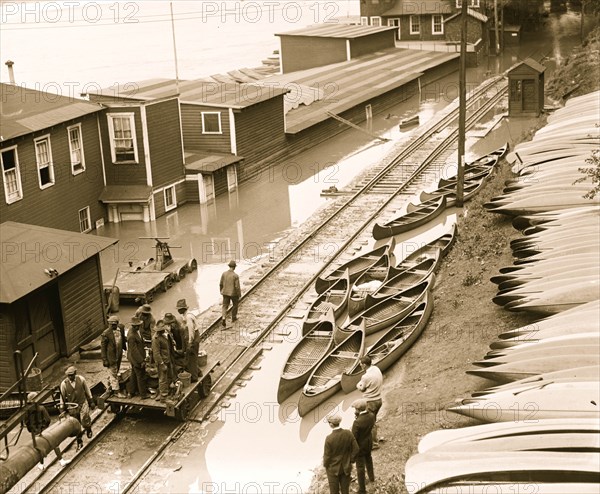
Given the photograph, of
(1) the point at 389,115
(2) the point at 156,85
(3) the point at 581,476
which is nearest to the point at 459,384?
(3) the point at 581,476

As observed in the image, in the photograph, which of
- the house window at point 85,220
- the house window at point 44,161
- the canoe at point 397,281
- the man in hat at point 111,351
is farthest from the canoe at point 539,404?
the house window at point 85,220

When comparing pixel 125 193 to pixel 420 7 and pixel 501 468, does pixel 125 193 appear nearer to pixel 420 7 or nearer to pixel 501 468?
pixel 501 468

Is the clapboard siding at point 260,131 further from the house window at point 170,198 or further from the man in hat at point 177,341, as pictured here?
the man in hat at point 177,341

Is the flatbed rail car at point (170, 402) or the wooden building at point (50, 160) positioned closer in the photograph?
the flatbed rail car at point (170, 402)

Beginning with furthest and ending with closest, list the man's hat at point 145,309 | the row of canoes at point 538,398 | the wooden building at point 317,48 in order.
A: 1. the wooden building at point 317,48
2. the man's hat at point 145,309
3. the row of canoes at point 538,398

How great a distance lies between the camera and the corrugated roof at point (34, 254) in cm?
2114

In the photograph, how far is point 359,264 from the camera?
28.4 m

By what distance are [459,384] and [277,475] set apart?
400 centimetres

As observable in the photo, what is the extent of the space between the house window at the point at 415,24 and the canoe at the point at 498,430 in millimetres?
71352

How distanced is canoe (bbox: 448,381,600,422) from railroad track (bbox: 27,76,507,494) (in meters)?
6.49

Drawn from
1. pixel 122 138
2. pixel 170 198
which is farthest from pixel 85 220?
pixel 170 198

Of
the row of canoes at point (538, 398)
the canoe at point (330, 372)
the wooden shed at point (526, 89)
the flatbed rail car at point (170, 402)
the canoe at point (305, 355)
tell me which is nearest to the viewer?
the row of canoes at point (538, 398)

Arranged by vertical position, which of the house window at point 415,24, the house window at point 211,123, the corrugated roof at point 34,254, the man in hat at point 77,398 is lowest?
the man in hat at point 77,398

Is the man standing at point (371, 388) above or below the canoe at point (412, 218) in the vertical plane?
above
